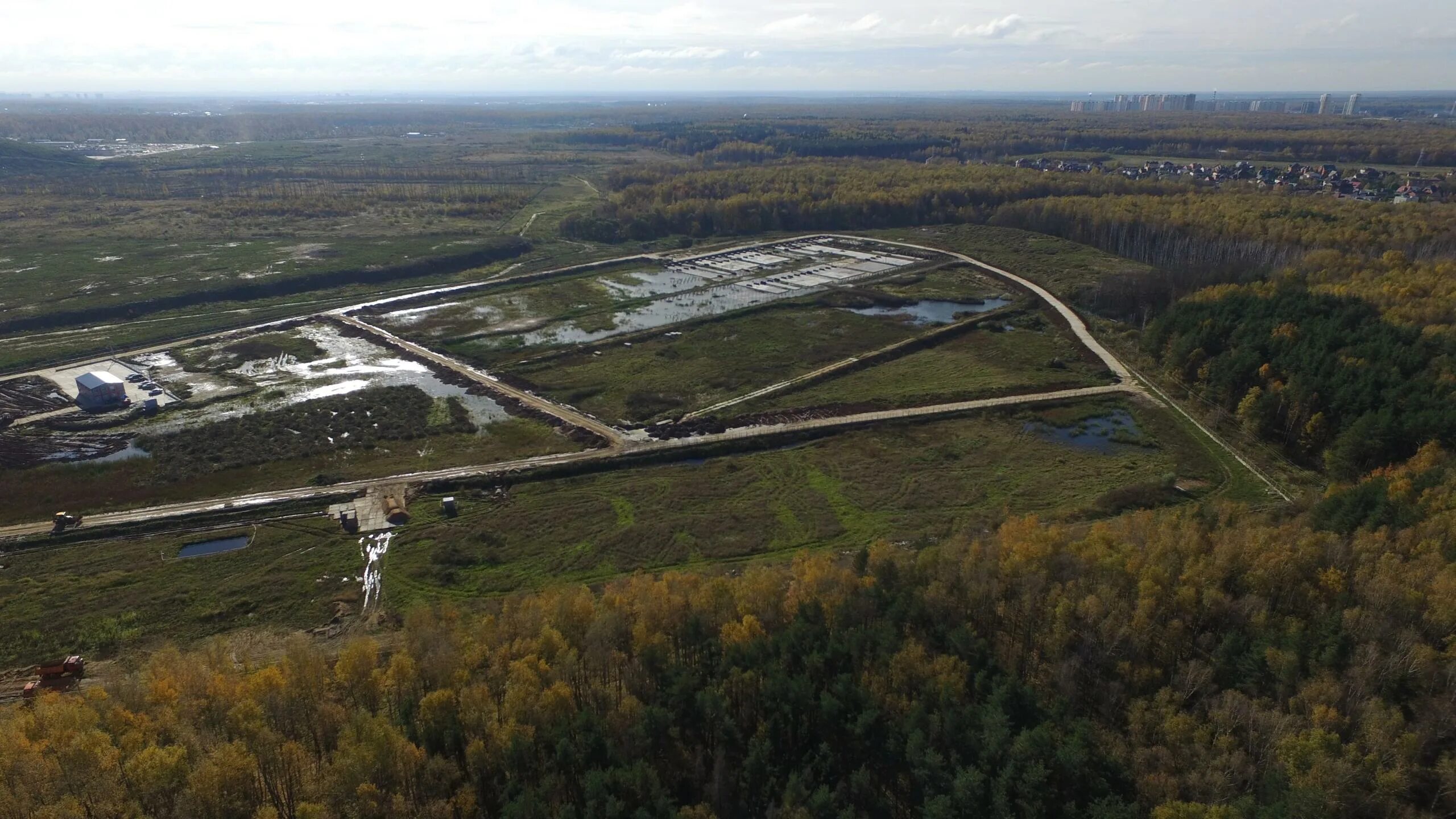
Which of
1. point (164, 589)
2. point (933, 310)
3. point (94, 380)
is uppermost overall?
point (94, 380)

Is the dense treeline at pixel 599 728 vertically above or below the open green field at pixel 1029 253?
below

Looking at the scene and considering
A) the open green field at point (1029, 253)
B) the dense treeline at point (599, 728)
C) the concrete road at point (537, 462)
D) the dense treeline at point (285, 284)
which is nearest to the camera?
the dense treeline at point (599, 728)

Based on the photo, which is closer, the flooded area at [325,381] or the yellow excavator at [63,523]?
the yellow excavator at [63,523]

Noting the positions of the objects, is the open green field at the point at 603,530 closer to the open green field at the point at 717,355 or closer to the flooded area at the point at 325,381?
the open green field at the point at 717,355

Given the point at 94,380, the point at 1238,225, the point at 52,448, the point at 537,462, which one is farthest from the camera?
the point at 1238,225

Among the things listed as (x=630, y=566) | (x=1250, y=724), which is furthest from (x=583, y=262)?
(x=1250, y=724)

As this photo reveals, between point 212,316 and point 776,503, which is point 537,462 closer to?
point 776,503

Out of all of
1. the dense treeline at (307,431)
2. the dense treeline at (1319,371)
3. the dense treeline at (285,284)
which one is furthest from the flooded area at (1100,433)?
the dense treeline at (285,284)

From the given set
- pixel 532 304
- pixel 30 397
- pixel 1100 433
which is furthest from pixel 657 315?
pixel 30 397
